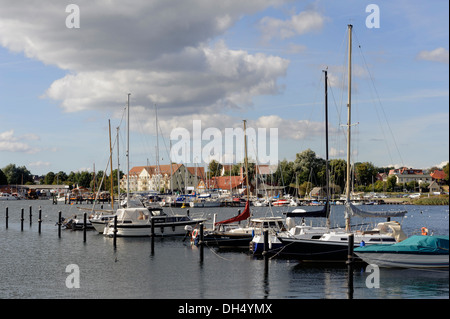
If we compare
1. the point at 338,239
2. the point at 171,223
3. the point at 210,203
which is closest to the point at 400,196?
the point at 210,203

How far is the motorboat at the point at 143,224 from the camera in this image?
5297cm

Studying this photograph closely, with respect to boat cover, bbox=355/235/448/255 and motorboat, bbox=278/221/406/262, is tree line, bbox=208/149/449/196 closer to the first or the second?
motorboat, bbox=278/221/406/262

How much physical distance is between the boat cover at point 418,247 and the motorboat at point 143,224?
25996 millimetres

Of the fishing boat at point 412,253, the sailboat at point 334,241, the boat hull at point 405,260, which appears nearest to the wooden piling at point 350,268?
the fishing boat at point 412,253

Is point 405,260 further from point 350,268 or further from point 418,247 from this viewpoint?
point 350,268

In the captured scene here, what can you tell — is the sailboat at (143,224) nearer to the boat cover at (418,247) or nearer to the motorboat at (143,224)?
the motorboat at (143,224)

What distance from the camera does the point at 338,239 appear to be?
3581 centimetres

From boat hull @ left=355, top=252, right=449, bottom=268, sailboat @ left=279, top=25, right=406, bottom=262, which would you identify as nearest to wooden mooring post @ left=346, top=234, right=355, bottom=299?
boat hull @ left=355, top=252, right=449, bottom=268

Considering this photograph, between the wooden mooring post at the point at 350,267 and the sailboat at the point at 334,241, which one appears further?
the sailboat at the point at 334,241

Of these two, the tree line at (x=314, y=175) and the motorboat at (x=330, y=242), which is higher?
the tree line at (x=314, y=175)

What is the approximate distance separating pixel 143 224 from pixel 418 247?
29804mm

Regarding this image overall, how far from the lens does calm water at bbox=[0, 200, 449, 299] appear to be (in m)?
27.5

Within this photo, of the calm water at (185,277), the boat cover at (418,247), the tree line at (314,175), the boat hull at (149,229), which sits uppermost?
the tree line at (314,175)
